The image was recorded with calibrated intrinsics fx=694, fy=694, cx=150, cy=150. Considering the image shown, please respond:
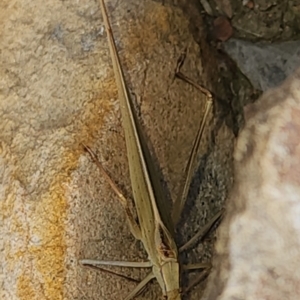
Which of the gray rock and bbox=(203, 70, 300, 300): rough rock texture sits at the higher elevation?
bbox=(203, 70, 300, 300): rough rock texture

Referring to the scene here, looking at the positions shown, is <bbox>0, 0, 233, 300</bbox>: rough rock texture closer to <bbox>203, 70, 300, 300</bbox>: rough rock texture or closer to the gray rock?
the gray rock

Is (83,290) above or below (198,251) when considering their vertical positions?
above

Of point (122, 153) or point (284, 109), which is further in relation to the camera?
point (122, 153)

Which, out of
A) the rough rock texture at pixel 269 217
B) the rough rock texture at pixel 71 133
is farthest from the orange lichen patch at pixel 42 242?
the rough rock texture at pixel 269 217

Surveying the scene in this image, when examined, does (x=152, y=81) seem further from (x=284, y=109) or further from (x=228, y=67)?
(x=284, y=109)

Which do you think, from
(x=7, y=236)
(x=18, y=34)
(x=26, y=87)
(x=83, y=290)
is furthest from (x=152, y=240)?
(x=18, y=34)

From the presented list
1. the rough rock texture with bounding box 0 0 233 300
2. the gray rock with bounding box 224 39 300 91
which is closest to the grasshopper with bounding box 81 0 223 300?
the rough rock texture with bounding box 0 0 233 300

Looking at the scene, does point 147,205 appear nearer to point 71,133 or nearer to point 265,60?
point 71,133
